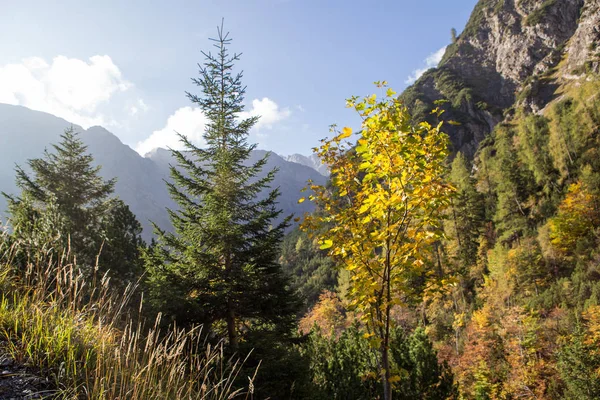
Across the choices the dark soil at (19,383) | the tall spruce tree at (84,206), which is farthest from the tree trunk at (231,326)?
the tall spruce tree at (84,206)

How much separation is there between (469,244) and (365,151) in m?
41.0

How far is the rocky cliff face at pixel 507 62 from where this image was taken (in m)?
80.9

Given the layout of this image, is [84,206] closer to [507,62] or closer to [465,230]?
[465,230]

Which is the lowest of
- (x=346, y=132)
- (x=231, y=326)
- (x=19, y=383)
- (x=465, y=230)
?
(x=231, y=326)

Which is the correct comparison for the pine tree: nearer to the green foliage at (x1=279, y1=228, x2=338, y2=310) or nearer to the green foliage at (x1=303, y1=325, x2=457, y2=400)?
the green foliage at (x1=279, y1=228, x2=338, y2=310)

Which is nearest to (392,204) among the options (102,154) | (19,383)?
(19,383)

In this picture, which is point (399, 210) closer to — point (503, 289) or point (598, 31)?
point (503, 289)

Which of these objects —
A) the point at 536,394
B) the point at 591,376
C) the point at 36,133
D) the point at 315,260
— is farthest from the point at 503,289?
the point at 36,133

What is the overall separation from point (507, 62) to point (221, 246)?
151 m

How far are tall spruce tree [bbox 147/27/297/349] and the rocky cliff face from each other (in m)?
80.3

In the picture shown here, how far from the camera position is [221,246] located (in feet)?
23.8

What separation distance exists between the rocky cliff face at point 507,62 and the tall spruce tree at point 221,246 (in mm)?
80313

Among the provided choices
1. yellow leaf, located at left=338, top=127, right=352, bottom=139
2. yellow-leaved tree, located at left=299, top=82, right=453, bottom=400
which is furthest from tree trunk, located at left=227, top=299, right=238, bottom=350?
yellow leaf, located at left=338, top=127, right=352, bottom=139

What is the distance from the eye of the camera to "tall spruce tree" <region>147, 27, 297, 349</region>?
270 inches
